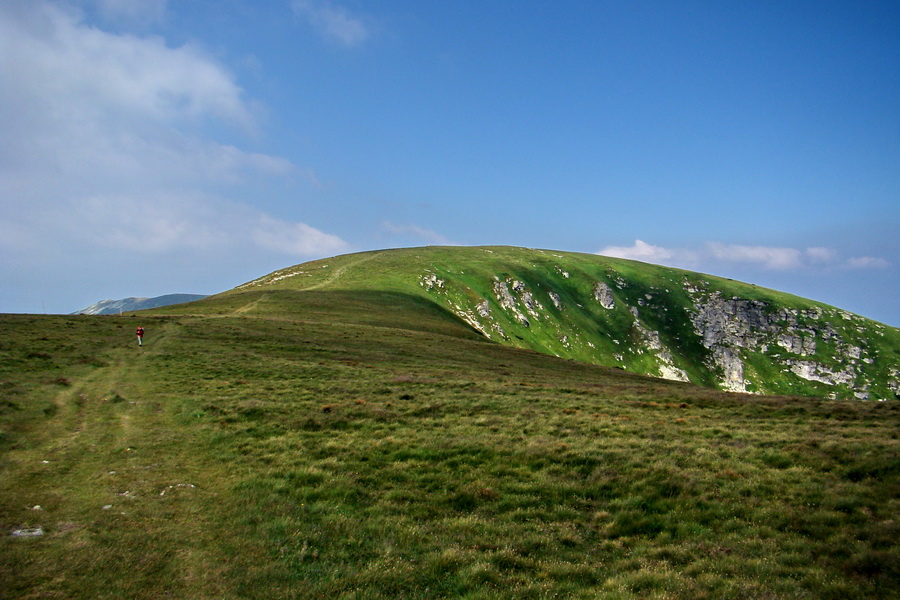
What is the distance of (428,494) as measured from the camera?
14000 mm

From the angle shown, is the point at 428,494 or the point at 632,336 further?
the point at 632,336

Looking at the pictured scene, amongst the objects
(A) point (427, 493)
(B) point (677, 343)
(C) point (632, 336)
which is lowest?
(A) point (427, 493)

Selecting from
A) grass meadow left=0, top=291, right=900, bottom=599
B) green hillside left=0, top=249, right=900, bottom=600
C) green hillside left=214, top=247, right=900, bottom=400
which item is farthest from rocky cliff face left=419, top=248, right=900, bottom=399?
grass meadow left=0, top=291, right=900, bottom=599

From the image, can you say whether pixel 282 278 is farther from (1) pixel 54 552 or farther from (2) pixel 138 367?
(1) pixel 54 552

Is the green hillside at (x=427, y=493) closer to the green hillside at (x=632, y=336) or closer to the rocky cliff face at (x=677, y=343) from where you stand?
the green hillside at (x=632, y=336)

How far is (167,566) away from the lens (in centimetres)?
941

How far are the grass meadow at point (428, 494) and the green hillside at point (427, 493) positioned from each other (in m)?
0.07

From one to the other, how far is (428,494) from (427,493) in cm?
12

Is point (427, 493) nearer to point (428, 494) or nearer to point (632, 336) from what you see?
point (428, 494)

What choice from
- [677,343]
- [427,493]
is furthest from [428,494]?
[677,343]

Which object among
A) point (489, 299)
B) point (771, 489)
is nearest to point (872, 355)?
point (489, 299)

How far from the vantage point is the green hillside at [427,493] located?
915 centimetres

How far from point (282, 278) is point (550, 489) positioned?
466 ft

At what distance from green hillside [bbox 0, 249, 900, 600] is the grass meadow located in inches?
2.8
